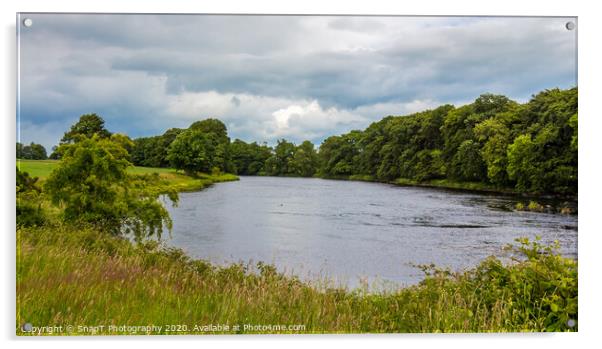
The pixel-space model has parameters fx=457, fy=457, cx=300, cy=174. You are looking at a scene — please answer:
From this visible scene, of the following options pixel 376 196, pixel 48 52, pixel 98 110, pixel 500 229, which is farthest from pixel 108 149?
pixel 500 229

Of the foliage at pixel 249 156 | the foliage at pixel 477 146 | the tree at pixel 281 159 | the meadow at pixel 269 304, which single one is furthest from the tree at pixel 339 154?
the meadow at pixel 269 304

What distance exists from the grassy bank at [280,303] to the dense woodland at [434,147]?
1.70 m

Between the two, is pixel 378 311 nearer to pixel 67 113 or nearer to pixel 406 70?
pixel 406 70

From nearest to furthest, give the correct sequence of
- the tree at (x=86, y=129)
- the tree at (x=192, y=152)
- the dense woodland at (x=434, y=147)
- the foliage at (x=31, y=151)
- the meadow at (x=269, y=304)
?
1. the meadow at (x=269, y=304)
2. the foliage at (x=31, y=151)
3. the tree at (x=86, y=129)
4. the dense woodland at (x=434, y=147)
5. the tree at (x=192, y=152)

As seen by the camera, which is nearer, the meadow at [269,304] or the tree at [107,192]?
the meadow at [269,304]

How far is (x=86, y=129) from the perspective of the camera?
6559mm

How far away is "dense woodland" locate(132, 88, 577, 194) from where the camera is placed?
22.4ft

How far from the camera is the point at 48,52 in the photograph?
5645 mm

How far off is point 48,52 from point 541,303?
6.54 meters

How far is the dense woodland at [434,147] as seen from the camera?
6.69 m

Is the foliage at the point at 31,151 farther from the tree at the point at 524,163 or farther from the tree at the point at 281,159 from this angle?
the tree at the point at 524,163

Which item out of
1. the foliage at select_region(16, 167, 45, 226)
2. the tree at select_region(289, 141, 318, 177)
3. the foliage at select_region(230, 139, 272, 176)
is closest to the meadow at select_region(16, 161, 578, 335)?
the foliage at select_region(16, 167, 45, 226)

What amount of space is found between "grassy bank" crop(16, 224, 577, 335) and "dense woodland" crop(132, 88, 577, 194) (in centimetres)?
190

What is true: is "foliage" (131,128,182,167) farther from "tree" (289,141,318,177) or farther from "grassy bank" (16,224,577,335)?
"grassy bank" (16,224,577,335)
